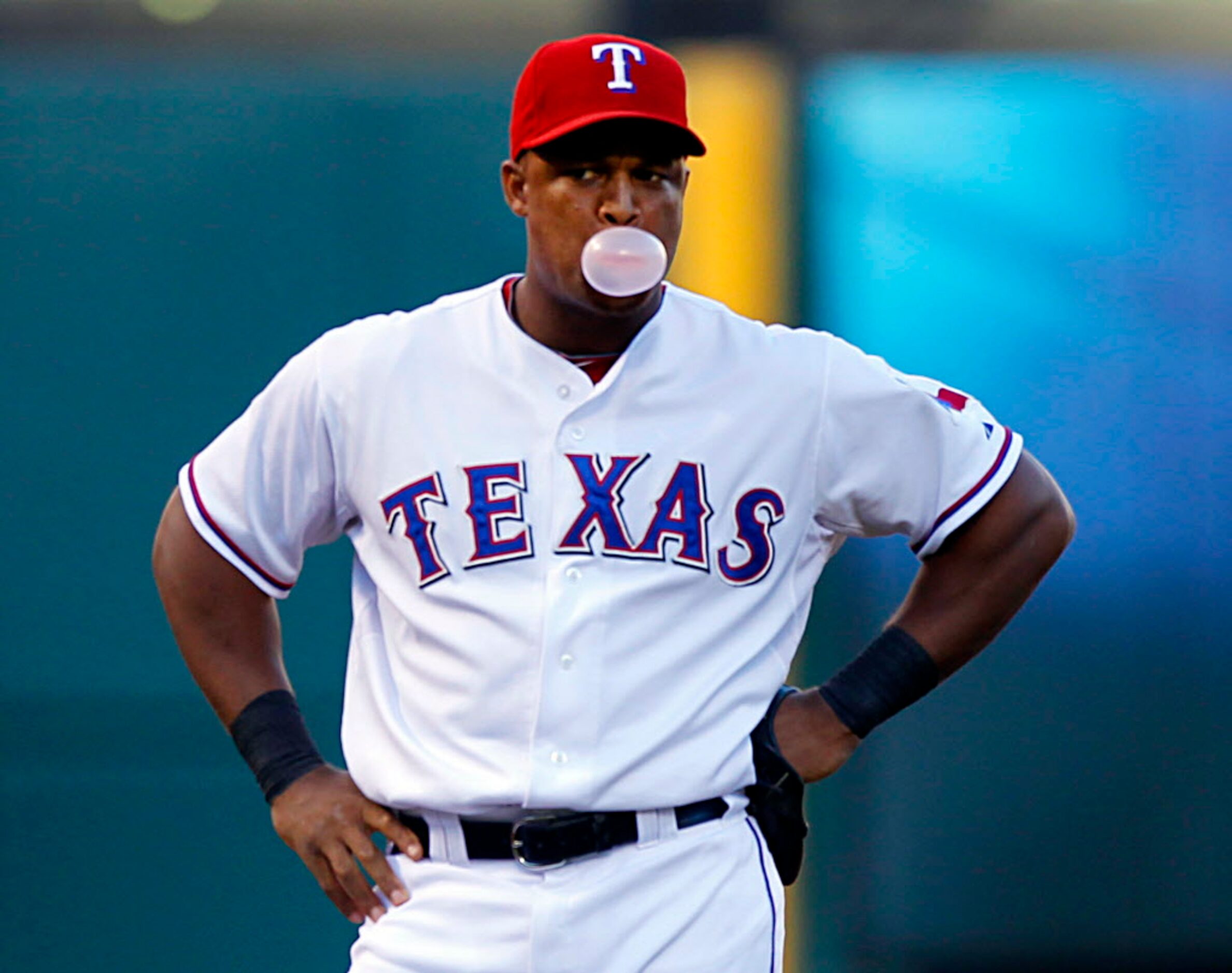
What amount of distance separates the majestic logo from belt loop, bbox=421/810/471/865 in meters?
0.29

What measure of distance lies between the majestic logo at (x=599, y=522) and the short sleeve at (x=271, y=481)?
0.45ft

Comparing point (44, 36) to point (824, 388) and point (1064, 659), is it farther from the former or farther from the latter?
point (1064, 659)

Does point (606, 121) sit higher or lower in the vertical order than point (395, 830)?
higher

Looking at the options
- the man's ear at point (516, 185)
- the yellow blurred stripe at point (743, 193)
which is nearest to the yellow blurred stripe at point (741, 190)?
the yellow blurred stripe at point (743, 193)

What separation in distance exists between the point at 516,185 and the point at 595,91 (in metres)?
0.22

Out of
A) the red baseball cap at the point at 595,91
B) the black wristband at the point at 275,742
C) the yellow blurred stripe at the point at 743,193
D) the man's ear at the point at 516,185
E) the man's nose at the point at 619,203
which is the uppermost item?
the yellow blurred stripe at the point at 743,193

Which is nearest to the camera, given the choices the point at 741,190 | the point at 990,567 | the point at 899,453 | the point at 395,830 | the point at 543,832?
the point at 543,832

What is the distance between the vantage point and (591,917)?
6.57 ft

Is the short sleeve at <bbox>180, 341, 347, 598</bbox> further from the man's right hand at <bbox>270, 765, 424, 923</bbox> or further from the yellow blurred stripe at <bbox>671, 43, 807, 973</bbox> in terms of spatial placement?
the yellow blurred stripe at <bbox>671, 43, 807, 973</bbox>

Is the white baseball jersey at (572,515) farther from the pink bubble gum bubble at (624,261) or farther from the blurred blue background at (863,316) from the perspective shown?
the blurred blue background at (863,316)

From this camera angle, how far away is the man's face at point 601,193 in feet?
6.79

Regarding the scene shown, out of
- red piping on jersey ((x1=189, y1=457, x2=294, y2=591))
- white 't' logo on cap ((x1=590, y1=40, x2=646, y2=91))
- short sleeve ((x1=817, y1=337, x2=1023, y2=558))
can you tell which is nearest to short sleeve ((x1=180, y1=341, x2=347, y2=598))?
red piping on jersey ((x1=189, y1=457, x2=294, y2=591))

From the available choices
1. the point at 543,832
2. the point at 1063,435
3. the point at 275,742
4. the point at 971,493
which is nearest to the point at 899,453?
the point at 971,493

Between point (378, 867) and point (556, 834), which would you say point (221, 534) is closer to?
point (378, 867)
